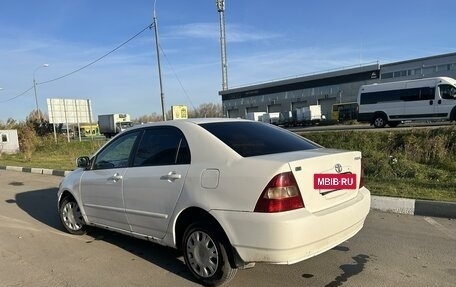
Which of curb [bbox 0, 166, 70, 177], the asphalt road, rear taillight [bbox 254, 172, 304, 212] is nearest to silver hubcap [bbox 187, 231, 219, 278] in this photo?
the asphalt road

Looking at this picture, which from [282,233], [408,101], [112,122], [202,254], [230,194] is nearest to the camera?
[282,233]

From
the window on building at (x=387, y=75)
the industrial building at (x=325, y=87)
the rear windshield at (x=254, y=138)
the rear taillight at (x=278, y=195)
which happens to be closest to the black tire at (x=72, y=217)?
the rear windshield at (x=254, y=138)

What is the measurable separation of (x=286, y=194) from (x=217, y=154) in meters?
Answer: 0.83

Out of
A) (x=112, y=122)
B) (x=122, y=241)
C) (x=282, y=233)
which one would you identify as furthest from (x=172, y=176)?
(x=112, y=122)

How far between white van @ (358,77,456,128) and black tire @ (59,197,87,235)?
70.0 feet

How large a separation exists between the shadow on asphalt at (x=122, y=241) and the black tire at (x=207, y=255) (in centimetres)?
21

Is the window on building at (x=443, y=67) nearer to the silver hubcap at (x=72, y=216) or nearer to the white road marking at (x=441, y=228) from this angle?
the white road marking at (x=441, y=228)

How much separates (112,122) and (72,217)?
54949 mm

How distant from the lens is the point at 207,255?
4066mm

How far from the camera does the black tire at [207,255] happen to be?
3916mm

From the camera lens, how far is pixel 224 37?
226 ft

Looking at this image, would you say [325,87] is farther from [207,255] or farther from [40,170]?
[207,255]

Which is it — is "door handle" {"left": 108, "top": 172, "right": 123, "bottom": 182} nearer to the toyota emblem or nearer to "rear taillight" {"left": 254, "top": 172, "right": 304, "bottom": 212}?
"rear taillight" {"left": 254, "top": 172, "right": 304, "bottom": 212}

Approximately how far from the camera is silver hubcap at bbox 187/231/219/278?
401 centimetres
